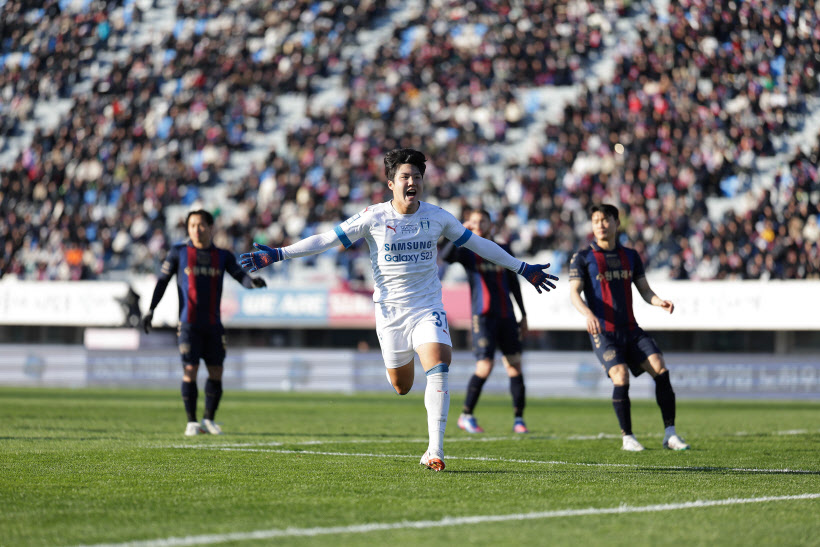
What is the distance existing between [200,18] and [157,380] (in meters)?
17.2

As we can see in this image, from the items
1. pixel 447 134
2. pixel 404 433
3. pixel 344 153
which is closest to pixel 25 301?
pixel 344 153

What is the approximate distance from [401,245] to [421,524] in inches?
113

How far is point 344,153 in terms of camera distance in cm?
3231

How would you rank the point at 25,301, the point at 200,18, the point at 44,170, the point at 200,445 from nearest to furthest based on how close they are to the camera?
the point at 200,445 → the point at 25,301 → the point at 44,170 → the point at 200,18

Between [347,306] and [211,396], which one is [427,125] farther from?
[211,396]

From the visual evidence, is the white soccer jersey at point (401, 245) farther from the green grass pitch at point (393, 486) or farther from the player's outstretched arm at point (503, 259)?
the green grass pitch at point (393, 486)

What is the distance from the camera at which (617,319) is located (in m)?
9.83

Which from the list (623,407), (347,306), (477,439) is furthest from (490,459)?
(347,306)

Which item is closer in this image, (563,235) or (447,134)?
(563,235)

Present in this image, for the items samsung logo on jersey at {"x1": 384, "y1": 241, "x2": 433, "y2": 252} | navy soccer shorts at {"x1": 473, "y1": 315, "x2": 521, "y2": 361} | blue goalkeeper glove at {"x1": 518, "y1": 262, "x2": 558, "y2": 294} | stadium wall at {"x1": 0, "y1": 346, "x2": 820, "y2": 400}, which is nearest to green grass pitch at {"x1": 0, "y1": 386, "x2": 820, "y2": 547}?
navy soccer shorts at {"x1": 473, "y1": 315, "x2": 521, "y2": 361}

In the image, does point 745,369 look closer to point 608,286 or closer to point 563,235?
point 563,235

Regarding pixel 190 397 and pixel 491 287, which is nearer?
pixel 190 397

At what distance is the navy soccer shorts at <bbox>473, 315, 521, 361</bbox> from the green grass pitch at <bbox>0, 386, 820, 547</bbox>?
91 cm

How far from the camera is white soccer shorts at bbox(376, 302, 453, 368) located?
7.67 meters
